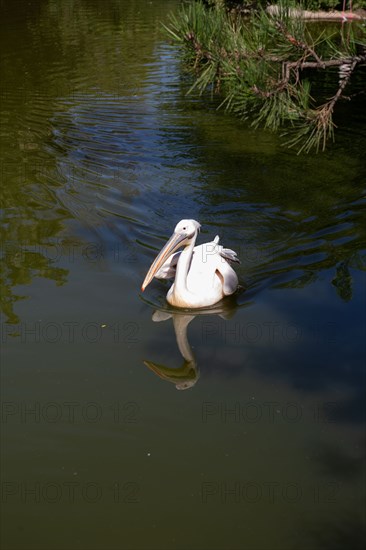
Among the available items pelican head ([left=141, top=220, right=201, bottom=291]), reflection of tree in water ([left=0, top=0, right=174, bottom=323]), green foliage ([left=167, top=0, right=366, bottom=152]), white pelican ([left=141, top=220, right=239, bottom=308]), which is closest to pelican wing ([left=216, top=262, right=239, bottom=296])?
white pelican ([left=141, top=220, right=239, bottom=308])

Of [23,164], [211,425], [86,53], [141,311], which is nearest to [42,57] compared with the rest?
[86,53]

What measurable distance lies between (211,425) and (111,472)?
665 millimetres

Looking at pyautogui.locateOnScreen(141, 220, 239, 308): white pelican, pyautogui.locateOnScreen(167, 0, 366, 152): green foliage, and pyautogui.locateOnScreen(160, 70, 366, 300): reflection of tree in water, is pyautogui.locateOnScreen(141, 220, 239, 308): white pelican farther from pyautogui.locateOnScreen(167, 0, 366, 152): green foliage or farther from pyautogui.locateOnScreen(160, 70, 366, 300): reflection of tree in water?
pyautogui.locateOnScreen(167, 0, 366, 152): green foliage

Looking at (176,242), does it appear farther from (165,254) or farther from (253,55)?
(253,55)

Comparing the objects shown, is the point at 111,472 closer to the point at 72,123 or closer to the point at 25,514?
the point at 25,514

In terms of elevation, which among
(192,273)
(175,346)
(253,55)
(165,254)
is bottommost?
(175,346)

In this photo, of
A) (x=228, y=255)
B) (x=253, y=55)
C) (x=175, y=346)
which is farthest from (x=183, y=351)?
→ (x=253, y=55)

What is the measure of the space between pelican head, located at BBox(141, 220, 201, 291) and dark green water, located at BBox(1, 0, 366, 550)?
282 millimetres

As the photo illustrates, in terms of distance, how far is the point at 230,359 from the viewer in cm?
509

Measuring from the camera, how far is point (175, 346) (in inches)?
208

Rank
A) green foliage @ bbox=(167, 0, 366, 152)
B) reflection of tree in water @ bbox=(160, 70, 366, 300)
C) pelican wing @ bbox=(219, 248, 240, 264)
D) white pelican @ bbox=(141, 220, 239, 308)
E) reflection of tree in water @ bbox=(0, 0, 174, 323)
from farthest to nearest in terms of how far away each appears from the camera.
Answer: reflection of tree in water @ bbox=(0, 0, 174, 323), green foliage @ bbox=(167, 0, 366, 152), reflection of tree in water @ bbox=(160, 70, 366, 300), pelican wing @ bbox=(219, 248, 240, 264), white pelican @ bbox=(141, 220, 239, 308)

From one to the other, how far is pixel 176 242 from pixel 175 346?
0.91m

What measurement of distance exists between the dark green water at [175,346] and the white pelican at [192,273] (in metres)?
0.16

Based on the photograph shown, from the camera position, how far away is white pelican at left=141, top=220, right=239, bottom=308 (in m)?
5.76
